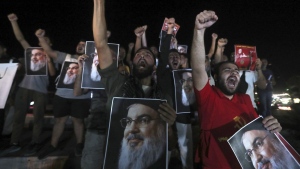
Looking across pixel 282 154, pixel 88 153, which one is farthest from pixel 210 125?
pixel 88 153

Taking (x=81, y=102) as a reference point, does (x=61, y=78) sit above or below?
above

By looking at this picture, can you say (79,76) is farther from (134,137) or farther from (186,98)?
(134,137)

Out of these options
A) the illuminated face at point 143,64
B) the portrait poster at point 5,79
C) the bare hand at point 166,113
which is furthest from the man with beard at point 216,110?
the portrait poster at point 5,79

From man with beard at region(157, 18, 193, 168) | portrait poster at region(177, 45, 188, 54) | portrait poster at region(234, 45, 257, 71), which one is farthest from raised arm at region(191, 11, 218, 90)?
portrait poster at region(177, 45, 188, 54)

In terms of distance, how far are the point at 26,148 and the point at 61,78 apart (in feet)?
4.30

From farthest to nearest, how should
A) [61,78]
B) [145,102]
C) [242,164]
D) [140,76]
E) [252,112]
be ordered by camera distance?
[61,78] → [140,76] → [252,112] → [145,102] → [242,164]

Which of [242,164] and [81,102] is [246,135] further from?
[81,102]

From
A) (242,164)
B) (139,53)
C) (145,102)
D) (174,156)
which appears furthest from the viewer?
(174,156)

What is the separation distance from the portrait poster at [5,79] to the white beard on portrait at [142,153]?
2.21 meters

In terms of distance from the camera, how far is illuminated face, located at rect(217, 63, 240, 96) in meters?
2.37

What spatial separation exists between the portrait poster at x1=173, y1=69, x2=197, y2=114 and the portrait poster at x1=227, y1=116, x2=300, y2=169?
1.55 meters

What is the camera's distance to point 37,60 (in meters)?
4.24

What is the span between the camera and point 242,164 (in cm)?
189

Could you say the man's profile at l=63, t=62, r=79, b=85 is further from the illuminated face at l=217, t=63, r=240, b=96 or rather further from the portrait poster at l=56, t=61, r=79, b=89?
the illuminated face at l=217, t=63, r=240, b=96
